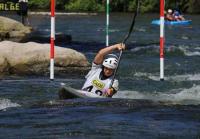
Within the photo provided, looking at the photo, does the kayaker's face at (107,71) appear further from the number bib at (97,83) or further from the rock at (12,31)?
the rock at (12,31)

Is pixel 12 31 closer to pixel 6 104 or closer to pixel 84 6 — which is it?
pixel 6 104

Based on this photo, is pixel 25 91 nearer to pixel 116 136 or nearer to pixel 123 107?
pixel 123 107

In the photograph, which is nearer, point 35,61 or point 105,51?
point 105,51

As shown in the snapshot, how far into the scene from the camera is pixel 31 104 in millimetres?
11961

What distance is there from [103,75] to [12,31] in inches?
730

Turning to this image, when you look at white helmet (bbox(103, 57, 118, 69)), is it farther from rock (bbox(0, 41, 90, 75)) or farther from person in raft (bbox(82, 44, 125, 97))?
rock (bbox(0, 41, 90, 75))

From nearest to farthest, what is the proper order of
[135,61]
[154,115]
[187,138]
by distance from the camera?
[187,138] → [154,115] → [135,61]

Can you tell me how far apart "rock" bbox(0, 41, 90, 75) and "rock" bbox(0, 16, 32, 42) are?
1075cm

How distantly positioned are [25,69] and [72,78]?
1559mm

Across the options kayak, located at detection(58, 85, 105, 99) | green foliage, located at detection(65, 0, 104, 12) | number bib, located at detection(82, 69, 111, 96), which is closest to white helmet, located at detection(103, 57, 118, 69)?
number bib, located at detection(82, 69, 111, 96)

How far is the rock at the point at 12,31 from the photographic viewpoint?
29516 millimetres

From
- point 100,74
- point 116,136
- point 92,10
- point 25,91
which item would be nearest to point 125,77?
point 25,91

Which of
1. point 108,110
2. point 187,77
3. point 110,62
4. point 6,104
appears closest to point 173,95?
point 110,62

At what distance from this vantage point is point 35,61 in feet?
58.6
